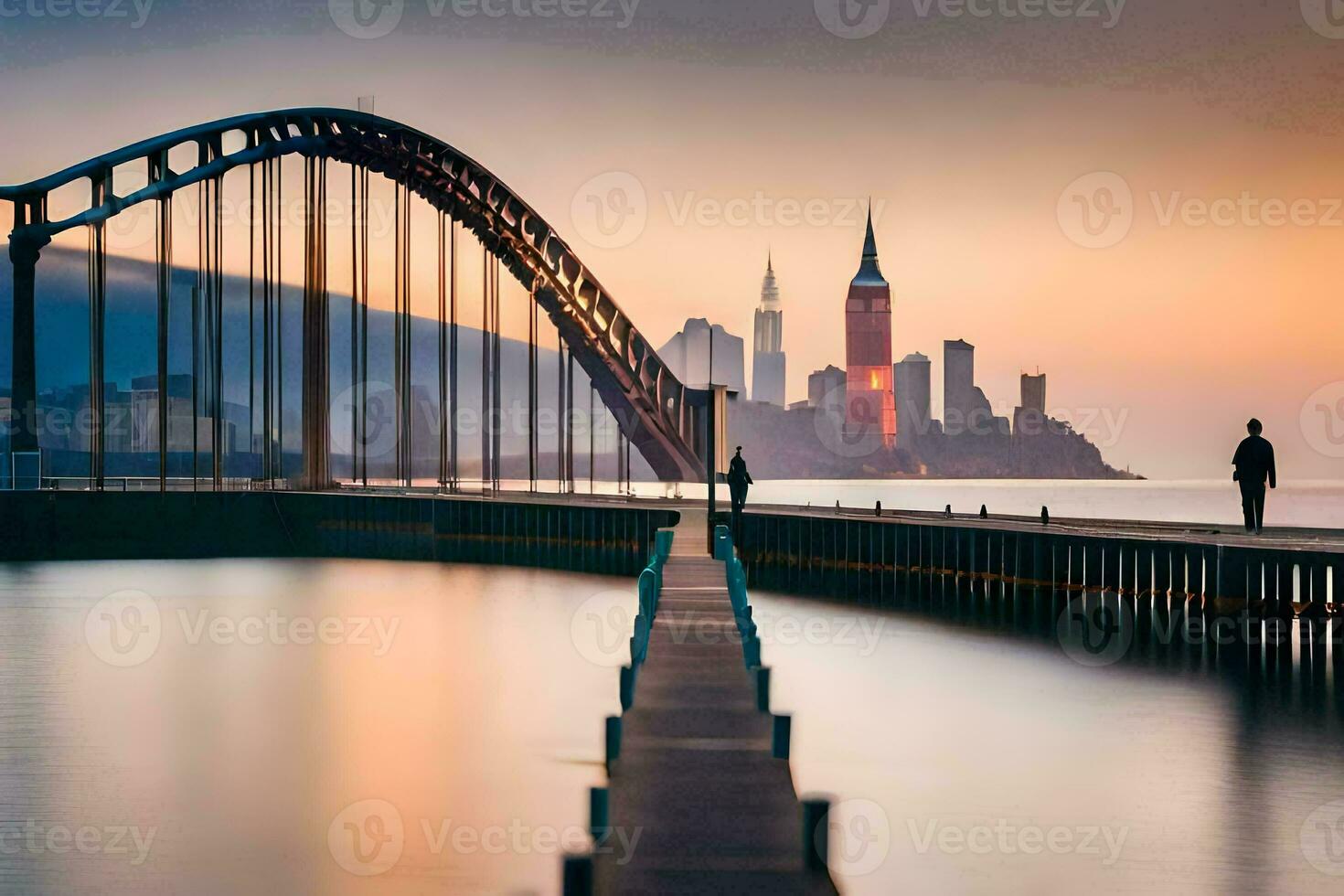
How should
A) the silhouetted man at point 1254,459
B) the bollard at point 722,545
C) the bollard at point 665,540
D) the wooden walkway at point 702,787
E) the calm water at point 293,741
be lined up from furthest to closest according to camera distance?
the bollard at point 665,540 < the bollard at point 722,545 < the silhouetted man at point 1254,459 < the calm water at point 293,741 < the wooden walkway at point 702,787

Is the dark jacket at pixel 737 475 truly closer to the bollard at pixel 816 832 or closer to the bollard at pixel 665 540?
the bollard at pixel 665 540

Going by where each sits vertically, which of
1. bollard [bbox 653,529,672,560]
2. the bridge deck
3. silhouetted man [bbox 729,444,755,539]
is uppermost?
silhouetted man [bbox 729,444,755,539]

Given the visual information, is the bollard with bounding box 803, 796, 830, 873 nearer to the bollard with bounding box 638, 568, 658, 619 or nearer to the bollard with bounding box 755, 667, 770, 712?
the bollard with bounding box 755, 667, 770, 712

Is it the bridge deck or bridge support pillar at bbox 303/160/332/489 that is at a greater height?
bridge support pillar at bbox 303/160/332/489

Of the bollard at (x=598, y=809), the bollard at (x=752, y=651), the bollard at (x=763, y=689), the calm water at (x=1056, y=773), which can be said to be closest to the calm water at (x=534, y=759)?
the calm water at (x=1056, y=773)

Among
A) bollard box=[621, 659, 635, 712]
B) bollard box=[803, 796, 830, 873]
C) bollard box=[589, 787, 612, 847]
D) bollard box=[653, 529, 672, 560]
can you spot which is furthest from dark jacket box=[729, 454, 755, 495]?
bollard box=[589, 787, 612, 847]
